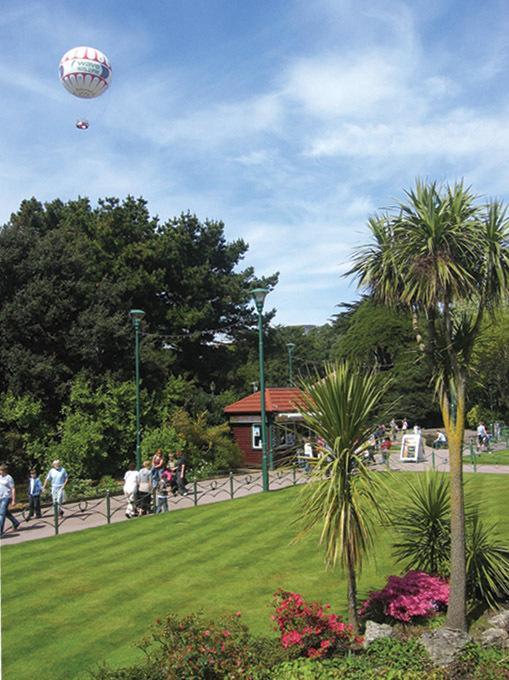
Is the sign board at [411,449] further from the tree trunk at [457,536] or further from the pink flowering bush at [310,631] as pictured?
the pink flowering bush at [310,631]

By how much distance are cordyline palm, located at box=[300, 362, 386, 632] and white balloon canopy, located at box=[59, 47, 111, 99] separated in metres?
18.1

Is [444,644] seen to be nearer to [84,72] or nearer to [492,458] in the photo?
[84,72]

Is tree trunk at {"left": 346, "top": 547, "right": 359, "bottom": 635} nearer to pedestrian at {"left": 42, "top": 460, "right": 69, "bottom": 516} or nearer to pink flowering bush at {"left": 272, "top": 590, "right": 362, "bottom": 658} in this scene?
pink flowering bush at {"left": 272, "top": 590, "right": 362, "bottom": 658}

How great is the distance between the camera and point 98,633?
359 inches

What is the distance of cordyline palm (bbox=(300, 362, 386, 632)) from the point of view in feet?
25.5

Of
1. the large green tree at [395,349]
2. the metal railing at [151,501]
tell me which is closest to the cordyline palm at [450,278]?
the metal railing at [151,501]

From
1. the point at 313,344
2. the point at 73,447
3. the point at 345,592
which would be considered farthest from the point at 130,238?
the point at 313,344

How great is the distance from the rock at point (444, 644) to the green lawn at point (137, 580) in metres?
1.86

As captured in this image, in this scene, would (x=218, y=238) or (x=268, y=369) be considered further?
(x=268, y=369)

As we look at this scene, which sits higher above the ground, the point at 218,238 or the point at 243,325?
the point at 218,238

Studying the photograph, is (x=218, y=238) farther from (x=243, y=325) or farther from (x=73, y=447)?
(x=73, y=447)

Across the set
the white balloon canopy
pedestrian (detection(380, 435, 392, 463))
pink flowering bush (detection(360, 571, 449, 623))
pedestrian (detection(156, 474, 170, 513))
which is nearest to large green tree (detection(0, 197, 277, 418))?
the white balloon canopy

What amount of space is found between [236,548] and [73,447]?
1493 cm

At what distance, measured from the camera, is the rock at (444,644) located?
673 cm
